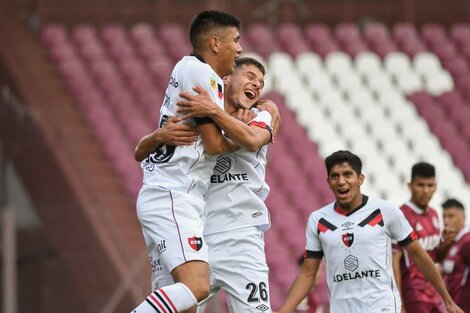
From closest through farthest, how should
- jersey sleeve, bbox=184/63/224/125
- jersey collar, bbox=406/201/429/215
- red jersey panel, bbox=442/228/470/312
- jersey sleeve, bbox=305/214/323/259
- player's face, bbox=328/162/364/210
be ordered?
1. jersey sleeve, bbox=184/63/224/125
2. player's face, bbox=328/162/364/210
3. jersey sleeve, bbox=305/214/323/259
4. red jersey panel, bbox=442/228/470/312
5. jersey collar, bbox=406/201/429/215

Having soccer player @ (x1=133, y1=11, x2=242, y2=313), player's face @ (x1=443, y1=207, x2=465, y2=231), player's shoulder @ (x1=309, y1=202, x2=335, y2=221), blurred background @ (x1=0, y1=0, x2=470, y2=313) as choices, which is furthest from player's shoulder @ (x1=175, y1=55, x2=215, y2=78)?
blurred background @ (x1=0, y1=0, x2=470, y2=313)

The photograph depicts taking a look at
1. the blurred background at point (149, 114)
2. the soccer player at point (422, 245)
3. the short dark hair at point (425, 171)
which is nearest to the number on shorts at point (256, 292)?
the soccer player at point (422, 245)

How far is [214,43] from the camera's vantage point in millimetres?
7633

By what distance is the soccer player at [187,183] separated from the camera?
23.4 feet

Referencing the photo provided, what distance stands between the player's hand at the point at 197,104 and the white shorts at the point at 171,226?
1.55 ft

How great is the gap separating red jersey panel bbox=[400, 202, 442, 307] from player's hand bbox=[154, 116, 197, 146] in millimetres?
2715

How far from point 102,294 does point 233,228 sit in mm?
8381

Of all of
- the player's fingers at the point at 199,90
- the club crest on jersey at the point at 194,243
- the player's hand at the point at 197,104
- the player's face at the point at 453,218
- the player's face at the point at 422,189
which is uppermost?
the player's fingers at the point at 199,90

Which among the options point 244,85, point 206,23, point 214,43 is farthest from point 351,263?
point 206,23

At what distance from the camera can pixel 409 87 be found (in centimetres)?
2123

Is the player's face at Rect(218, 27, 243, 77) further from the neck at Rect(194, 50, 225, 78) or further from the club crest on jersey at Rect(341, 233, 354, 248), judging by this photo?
the club crest on jersey at Rect(341, 233, 354, 248)

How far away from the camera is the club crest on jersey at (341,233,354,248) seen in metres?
8.48

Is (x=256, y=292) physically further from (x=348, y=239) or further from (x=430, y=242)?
(x=430, y=242)

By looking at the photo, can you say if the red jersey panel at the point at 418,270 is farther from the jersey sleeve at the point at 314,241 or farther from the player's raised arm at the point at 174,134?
the player's raised arm at the point at 174,134
